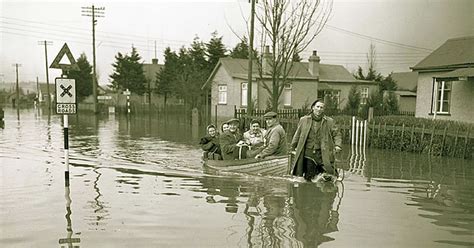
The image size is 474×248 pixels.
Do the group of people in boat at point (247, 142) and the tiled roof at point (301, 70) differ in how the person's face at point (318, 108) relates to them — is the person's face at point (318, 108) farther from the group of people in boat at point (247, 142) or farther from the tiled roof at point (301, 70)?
the tiled roof at point (301, 70)

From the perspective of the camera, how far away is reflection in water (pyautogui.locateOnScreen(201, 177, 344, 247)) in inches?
243

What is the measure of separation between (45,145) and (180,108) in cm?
3104

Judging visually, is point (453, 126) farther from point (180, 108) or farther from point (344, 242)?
point (180, 108)

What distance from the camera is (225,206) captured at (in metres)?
8.08

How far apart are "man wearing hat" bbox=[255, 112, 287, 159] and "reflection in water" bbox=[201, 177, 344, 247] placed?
2.53ft

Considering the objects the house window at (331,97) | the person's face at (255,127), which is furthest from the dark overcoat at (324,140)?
the house window at (331,97)

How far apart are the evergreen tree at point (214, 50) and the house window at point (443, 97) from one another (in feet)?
128

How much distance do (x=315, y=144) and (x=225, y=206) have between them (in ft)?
8.31

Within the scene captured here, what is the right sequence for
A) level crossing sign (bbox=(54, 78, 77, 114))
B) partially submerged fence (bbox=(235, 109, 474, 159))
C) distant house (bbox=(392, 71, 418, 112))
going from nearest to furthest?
level crossing sign (bbox=(54, 78, 77, 114))
partially submerged fence (bbox=(235, 109, 474, 159))
distant house (bbox=(392, 71, 418, 112))

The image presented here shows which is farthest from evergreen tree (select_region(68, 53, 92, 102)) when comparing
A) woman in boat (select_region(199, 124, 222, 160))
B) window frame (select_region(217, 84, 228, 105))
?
woman in boat (select_region(199, 124, 222, 160))

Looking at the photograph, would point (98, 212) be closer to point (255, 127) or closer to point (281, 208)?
point (281, 208)

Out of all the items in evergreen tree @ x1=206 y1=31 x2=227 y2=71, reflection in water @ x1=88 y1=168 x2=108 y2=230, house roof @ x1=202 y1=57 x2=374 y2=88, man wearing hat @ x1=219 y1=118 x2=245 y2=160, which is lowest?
reflection in water @ x1=88 y1=168 x2=108 y2=230

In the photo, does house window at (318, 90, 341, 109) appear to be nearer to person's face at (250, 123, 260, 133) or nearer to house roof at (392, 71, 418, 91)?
house roof at (392, 71, 418, 91)

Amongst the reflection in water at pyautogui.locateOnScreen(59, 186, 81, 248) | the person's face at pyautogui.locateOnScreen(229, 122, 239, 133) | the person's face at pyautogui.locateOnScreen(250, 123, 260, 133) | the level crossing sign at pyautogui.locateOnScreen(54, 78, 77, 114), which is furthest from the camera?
the person's face at pyautogui.locateOnScreen(250, 123, 260, 133)
